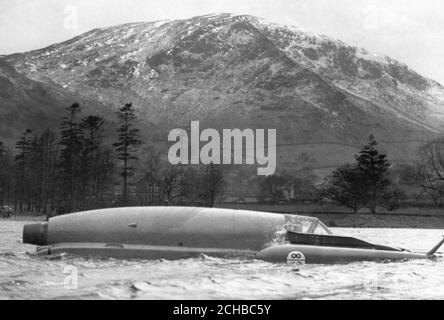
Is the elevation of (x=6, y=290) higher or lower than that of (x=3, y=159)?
lower

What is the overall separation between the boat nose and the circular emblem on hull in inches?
377

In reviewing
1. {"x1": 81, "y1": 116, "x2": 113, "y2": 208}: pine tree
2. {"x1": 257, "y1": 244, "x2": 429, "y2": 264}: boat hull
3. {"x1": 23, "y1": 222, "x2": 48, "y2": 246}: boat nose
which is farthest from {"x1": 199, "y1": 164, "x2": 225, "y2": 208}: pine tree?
{"x1": 257, "y1": 244, "x2": 429, "y2": 264}: boat hull

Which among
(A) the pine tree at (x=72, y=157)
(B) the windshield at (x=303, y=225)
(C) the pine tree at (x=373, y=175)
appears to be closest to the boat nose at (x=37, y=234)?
(B) the windshield at (x=303, y=225)

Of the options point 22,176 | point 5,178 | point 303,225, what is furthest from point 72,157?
point 303,225

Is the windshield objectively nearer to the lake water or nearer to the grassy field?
the lake water

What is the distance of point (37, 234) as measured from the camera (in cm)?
2523

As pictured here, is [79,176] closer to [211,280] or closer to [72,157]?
[72,157]

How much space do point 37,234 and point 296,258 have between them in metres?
10.2

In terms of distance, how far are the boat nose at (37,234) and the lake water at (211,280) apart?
99cm

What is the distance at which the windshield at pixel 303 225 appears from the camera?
83.5 feet
